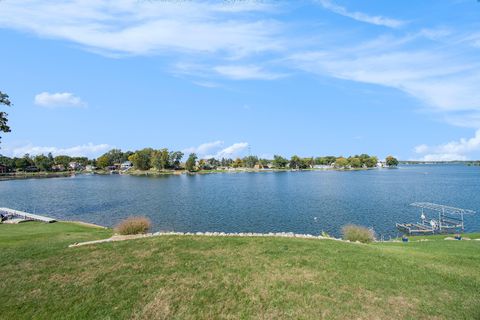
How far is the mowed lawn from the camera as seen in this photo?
8.98 meters

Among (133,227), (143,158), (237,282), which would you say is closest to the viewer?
(237,282)

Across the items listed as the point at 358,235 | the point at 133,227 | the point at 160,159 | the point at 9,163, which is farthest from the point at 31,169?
the point at 358,235

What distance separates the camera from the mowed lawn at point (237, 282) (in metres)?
8.98

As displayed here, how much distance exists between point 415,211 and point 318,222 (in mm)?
20100

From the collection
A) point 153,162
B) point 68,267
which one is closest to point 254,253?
point 68,267

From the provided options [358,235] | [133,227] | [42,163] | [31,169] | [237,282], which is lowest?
[358,235]

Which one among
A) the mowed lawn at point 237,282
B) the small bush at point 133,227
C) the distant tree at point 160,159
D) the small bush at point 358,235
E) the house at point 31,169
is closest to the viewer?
the mowed lawn at point 237,282

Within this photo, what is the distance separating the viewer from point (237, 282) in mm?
10523

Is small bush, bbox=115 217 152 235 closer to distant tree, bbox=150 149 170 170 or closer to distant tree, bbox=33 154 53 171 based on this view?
distant tree, bbox=150 149 170 170

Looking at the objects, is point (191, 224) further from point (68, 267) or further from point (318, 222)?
point (68, 267)

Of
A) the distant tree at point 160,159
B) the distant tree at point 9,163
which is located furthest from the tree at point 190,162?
the distant tree at point 9,163

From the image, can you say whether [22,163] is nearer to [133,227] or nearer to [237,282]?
[133,227]

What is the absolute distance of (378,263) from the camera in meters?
12.1

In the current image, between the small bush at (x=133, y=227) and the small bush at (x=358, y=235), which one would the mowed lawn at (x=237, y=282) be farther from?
the small bush at (x=358, y=235)
